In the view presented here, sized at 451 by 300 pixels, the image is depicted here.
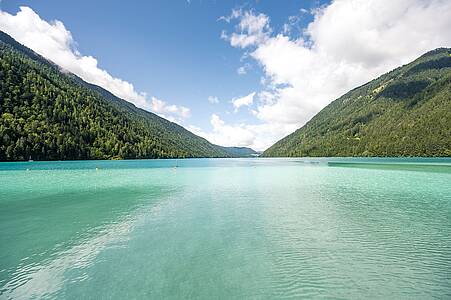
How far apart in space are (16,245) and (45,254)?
10.5 feet

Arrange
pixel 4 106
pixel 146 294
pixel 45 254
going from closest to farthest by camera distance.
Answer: pixel 146 294 < pixel 45 254 < pixel 4 106

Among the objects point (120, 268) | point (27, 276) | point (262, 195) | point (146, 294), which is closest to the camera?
point (146, 294)

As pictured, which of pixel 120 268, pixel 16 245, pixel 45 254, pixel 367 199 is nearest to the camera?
pixel 120 268

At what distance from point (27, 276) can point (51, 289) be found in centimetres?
227

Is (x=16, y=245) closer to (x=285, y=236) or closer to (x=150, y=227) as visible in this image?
(x=150, y=227)

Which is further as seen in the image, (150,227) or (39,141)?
(39,141)

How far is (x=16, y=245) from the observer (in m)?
17.5

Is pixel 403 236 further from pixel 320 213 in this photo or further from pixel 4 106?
pixel 4 106

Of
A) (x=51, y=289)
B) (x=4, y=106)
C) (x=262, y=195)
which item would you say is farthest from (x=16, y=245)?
(x=4, y=106)

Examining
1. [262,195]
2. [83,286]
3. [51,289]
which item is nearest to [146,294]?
[83,286]

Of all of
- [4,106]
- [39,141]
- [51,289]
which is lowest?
[51,289]

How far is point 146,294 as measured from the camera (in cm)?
1123

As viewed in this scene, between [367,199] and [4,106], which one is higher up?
[4,106]

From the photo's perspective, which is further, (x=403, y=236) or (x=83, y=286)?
(x=403, y=236)
